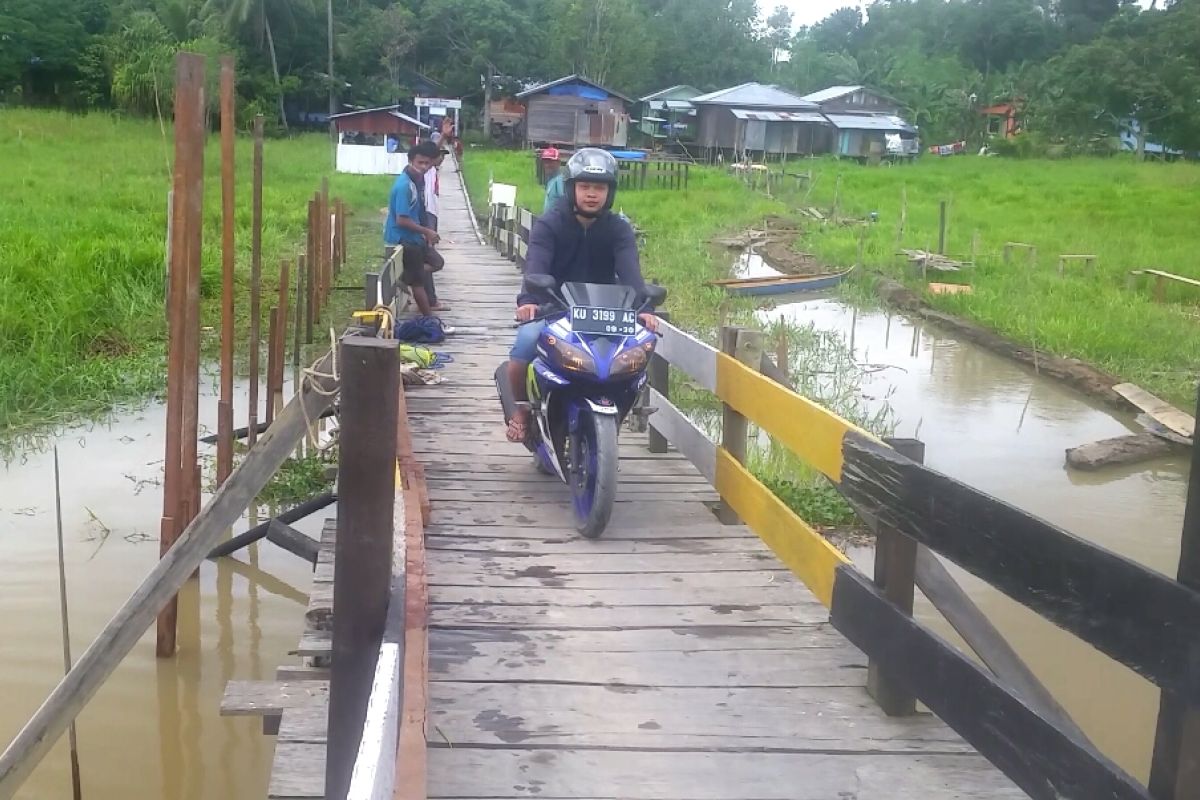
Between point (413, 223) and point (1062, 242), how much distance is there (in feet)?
47.2

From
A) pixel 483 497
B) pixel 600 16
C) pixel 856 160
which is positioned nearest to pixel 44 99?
pixel 600 16

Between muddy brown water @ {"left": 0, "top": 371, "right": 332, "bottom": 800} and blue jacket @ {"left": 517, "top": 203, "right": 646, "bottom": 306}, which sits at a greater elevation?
blue jacket @ {"left": 517, "top": 203, "right": 646, "bottom": 306}

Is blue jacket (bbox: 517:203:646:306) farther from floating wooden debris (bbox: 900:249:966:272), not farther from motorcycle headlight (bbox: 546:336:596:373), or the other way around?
floating wooden debris (bbox: 900:249:966:272)

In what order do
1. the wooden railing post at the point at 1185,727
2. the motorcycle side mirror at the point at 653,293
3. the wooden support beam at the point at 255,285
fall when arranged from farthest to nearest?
the wooden support beam at the point at 255,285 → the motorcycle side mirror at the point at 653,293 → the wooden railing post at the point at 1185,727

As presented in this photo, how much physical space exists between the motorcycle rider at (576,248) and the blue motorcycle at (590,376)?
0.15 metres

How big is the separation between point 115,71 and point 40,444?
36.2 metres

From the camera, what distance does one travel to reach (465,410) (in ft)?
22.7

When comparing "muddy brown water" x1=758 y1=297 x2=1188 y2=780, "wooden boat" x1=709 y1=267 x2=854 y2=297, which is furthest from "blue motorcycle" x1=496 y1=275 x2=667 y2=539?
"wooden boat" x1=709 y1=267 x2=854 y2=297

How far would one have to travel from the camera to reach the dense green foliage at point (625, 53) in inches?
1640

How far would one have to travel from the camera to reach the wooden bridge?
2.16 metres

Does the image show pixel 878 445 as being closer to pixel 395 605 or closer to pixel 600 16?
pixel 395 605

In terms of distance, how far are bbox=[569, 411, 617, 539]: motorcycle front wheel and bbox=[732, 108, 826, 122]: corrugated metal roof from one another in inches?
1704

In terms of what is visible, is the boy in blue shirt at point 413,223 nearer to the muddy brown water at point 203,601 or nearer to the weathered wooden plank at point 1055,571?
the muddy brown water at point 203,601

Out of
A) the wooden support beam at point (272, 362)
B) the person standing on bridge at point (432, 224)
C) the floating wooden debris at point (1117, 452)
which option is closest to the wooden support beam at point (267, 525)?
the wooden support beam at point (272, 362)
